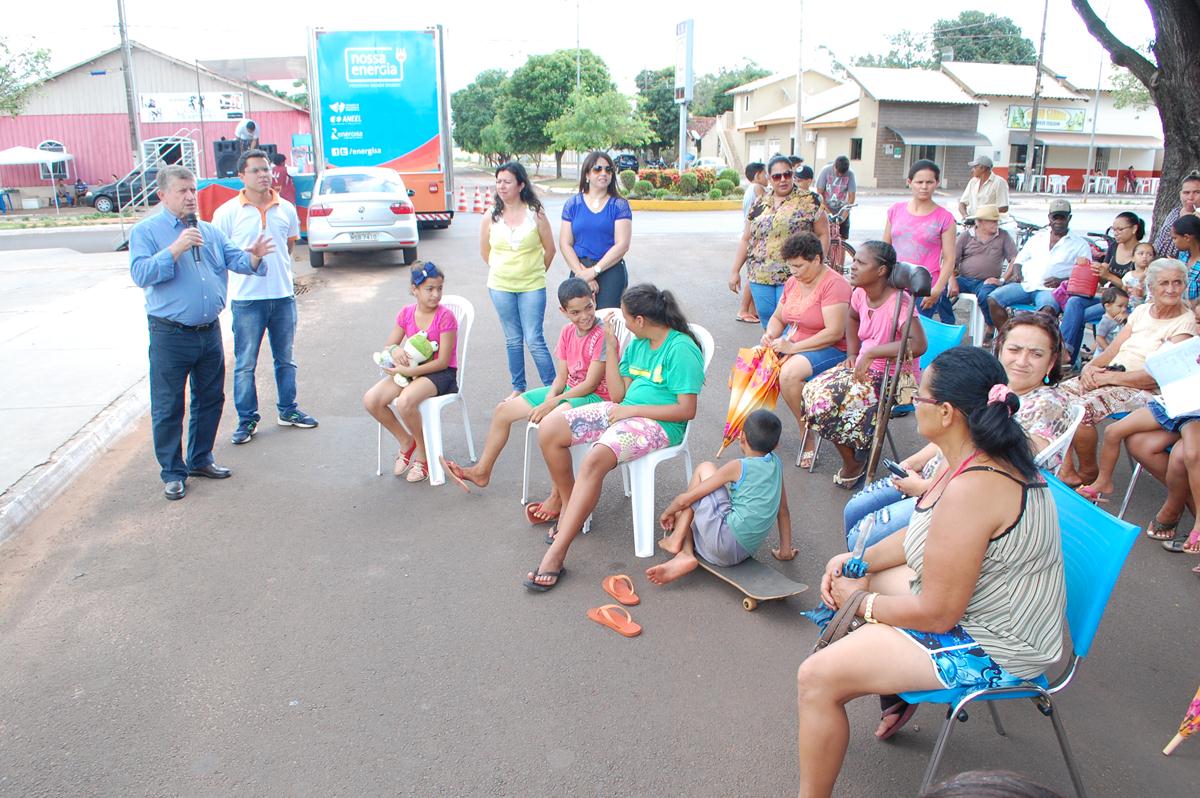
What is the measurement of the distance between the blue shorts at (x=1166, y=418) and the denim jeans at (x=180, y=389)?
5.22 metres

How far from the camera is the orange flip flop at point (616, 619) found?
3.62 metres

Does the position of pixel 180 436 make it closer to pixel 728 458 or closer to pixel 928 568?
pixel 728 458

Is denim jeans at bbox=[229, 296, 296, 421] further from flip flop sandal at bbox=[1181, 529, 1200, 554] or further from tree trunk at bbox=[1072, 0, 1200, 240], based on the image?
tree trunk at bbox=[1072, 0, 1200, 240]

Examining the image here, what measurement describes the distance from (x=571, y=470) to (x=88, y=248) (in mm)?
16809

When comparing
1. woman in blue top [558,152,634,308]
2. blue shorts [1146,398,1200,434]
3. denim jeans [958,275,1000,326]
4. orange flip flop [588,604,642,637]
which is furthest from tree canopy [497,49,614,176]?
orange flip flop [588,604,642,637]

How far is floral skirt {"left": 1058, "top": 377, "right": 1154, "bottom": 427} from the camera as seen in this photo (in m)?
4.73

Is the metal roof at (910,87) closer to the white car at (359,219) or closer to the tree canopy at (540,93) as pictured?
the tree canopy at (540,93)

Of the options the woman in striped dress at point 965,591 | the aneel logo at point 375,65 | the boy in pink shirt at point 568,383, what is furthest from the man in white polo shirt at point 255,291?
the aneel logo at point 375,65

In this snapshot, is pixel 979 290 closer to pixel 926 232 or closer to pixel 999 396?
pixel 926 232

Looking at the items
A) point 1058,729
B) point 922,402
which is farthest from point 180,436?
point 1058,729

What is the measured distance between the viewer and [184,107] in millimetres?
34719

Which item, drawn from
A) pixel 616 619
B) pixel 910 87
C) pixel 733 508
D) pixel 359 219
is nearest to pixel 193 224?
pixel 616 619

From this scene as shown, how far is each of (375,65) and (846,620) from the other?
14.9 m

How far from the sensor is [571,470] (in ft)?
14.7
